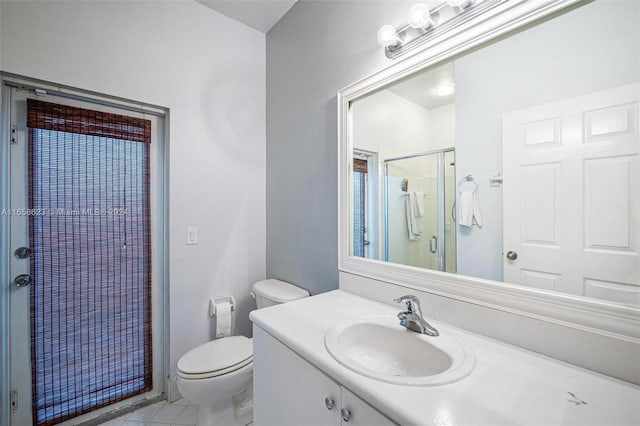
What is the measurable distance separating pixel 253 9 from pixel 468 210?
6.36 feet

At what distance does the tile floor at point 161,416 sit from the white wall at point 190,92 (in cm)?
22

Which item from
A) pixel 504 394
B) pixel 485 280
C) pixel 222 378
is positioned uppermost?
pixel 485 280

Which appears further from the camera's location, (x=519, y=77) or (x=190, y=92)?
(x=190, y=92)

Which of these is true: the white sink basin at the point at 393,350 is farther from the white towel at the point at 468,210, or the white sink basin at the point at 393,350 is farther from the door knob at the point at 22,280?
the door knob at the point at 22,280

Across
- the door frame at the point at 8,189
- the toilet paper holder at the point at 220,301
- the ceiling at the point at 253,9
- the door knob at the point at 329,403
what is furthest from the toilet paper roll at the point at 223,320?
the ceiling at the point at 253,9

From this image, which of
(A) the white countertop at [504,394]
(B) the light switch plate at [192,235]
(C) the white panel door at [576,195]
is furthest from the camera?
(B) the light switch plate at [192,235]

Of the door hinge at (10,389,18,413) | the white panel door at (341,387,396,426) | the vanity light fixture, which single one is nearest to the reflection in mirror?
the vanity light fixture

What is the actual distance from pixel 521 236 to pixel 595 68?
496mm

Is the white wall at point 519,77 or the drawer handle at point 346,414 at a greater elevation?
the white wall at point 519,77

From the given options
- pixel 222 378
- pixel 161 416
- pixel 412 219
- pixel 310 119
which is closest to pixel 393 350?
pixel 412 219

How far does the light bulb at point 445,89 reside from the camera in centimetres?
105

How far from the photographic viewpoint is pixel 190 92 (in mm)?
1801

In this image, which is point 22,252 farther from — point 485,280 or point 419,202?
point 485,280

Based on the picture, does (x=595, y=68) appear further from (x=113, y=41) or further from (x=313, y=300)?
(x=113, y=41)
